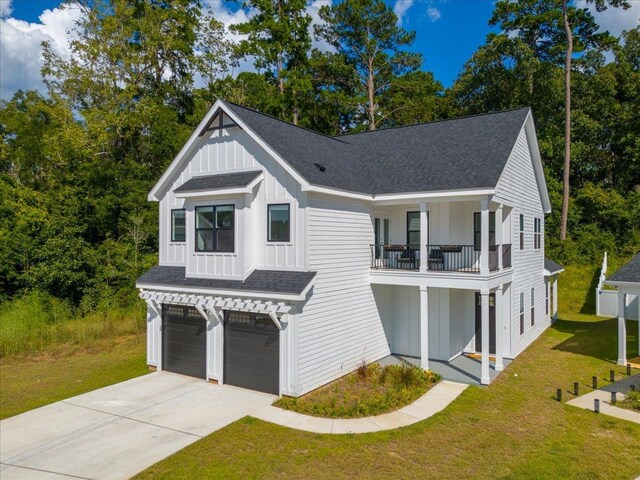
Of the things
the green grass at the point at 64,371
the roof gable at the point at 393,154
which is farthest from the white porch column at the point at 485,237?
the green grass at the point at 64,371

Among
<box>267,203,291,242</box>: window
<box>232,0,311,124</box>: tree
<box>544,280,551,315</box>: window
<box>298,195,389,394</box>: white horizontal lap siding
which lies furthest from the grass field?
<box>232,0,311,124</box>: tree

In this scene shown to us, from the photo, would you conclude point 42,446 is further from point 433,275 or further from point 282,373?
point 433,275

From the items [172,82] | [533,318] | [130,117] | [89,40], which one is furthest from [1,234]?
[533,318]

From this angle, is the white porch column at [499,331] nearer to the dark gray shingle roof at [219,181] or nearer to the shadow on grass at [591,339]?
the shadow on grass at [591,339]

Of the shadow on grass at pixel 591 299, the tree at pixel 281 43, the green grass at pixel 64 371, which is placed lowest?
the green grass at pixel 64 371

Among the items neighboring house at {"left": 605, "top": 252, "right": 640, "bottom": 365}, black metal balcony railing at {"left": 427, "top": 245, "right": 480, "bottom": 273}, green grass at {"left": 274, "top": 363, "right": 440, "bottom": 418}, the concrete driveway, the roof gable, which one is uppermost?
the roof gable

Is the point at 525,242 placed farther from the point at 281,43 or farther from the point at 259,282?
the point at 281,43

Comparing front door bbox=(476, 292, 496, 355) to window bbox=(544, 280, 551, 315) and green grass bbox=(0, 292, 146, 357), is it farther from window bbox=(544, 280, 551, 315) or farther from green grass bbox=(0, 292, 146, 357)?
green grass bbox=(0, 292, 146, 357)
